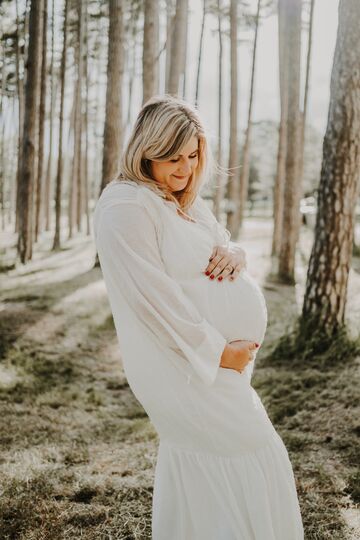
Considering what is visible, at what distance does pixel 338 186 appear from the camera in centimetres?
565

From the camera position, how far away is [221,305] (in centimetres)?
209

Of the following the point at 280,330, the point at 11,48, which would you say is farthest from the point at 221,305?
the point at 11,48

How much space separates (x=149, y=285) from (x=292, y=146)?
9.53m

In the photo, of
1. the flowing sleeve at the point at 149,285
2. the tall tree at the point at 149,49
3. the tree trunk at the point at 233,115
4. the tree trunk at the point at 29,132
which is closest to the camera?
the flowing sleeve at the point at 149,285

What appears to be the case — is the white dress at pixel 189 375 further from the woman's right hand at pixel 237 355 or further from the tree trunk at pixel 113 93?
the tree trunk at pixel 113 93

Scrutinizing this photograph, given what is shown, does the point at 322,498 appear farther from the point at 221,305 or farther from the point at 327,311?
the point at 327,311

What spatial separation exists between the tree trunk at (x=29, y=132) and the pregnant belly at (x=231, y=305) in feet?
35.9

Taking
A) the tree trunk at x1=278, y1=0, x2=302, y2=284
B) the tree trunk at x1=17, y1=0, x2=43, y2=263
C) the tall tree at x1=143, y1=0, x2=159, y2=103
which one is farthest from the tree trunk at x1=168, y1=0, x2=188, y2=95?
the tree trunk at x1=17, y1=0, x2=43, y2=263

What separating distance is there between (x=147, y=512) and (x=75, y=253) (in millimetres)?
12072

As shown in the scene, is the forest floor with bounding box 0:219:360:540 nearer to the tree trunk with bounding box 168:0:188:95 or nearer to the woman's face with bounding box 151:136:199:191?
the woman's face with bounding box 151:136:199:191

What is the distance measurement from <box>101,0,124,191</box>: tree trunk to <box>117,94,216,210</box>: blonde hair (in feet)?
28.6

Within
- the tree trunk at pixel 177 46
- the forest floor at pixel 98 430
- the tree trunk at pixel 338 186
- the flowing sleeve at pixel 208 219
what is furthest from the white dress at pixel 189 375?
the tree trunk at pixel 177 46

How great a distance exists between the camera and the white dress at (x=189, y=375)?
1873 millimetres

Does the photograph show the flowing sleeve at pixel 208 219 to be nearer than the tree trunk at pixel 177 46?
Yes
